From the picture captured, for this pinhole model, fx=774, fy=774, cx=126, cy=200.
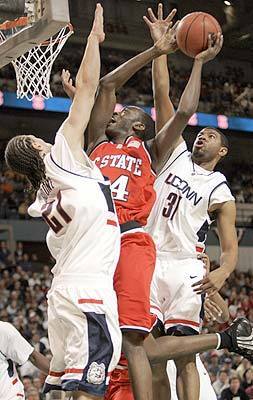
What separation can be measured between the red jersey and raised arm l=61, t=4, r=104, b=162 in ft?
1.55

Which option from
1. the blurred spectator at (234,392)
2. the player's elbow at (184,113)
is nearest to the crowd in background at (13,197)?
the blurred spectator at (234,392)

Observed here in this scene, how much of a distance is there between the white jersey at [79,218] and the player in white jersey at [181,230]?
1021 mm

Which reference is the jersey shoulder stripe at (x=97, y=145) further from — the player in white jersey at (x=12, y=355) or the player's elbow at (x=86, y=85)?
the player in white jersey at (x=12, y=355)

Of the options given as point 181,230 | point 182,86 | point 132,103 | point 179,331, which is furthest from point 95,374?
point 182,86

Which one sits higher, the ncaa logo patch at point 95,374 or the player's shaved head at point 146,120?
the player's shaved head at point 146,120

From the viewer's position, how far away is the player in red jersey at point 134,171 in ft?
13.5

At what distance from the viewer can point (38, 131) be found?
20.4 meters

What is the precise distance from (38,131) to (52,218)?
659 inches

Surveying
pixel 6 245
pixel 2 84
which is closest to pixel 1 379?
pixel 6 245

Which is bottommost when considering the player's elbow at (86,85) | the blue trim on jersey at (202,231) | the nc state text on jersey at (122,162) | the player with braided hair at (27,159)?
the blue trim on jersey at (202,231)

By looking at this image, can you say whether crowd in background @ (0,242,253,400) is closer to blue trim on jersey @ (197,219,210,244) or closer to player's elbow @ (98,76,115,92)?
blue trim on jersey @ (197,219,210,244)

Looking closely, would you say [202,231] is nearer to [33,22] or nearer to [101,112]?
[101,112]

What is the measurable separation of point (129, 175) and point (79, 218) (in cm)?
66

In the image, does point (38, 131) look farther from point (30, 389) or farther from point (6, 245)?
point (30, 389)
